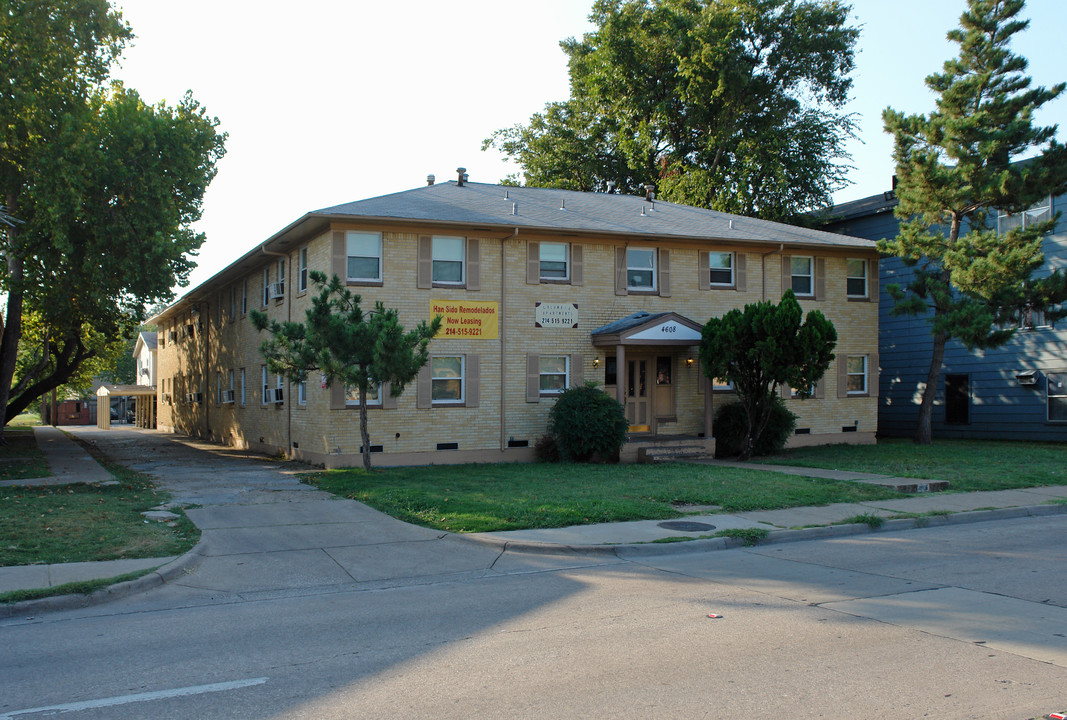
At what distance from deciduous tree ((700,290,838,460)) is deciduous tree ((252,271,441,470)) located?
7377 mm

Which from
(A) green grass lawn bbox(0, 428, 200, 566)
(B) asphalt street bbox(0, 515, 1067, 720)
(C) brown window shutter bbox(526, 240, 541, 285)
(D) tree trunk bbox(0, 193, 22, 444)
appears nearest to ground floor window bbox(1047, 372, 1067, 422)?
(C) brown window shutter bbox(526, 240, 541, 285)

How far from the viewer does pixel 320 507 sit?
13438 mm

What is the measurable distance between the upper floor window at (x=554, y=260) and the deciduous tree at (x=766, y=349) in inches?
158

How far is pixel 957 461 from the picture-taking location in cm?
2008

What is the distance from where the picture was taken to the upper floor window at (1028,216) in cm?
2630

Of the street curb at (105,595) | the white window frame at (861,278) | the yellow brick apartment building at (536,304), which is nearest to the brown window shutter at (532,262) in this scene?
the yellow brick apartment building at (536,304)

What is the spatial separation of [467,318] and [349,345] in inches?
192

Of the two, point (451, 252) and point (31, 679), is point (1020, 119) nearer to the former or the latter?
point (451, 252)

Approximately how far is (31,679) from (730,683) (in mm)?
4611

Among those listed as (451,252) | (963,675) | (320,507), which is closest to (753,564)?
(963,675)

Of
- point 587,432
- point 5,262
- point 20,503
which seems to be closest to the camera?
point 20,503

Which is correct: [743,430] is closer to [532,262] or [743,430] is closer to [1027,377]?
[532,262]

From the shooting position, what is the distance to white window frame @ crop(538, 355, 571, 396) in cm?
2194

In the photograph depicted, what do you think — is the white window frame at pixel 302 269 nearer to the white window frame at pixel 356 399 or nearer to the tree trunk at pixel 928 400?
the white window frame at pixel 356 399
